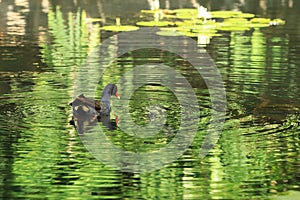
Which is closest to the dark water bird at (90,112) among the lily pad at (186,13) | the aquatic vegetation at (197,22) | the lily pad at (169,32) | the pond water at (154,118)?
the pond water at (154,118)

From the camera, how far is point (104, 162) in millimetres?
9695

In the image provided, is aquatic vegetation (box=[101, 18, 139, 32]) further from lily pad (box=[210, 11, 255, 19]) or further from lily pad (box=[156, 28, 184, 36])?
lily pad (box=[210, 11, 255, 19])

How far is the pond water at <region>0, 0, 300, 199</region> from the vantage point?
8.92m

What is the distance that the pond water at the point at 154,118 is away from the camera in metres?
8.92

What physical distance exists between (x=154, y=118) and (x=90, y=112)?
860 millimetres

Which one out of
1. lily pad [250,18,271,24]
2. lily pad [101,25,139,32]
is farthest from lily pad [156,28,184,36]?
lily pad [250,18,271,24]

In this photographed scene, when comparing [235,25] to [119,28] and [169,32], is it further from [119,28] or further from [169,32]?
[119,28]

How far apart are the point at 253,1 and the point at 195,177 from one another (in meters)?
19.8

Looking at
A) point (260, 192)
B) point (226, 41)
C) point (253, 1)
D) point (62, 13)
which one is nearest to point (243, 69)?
point (226, 41)

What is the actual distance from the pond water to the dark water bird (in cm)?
17

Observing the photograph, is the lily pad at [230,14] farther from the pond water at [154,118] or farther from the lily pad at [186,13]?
the pond water at [154,118]

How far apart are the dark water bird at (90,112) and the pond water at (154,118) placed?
0.55 ft

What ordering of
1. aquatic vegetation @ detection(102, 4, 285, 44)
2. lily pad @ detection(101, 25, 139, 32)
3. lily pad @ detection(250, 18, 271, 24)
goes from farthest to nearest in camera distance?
lily pad @ detection(250, 18, 271, 24) < aquatic vegetation @ detection(102, 4, 285, 44) < lily pad @ detection(101, 25, 139, 32)

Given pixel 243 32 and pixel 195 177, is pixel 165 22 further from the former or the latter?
pixel 195 177
